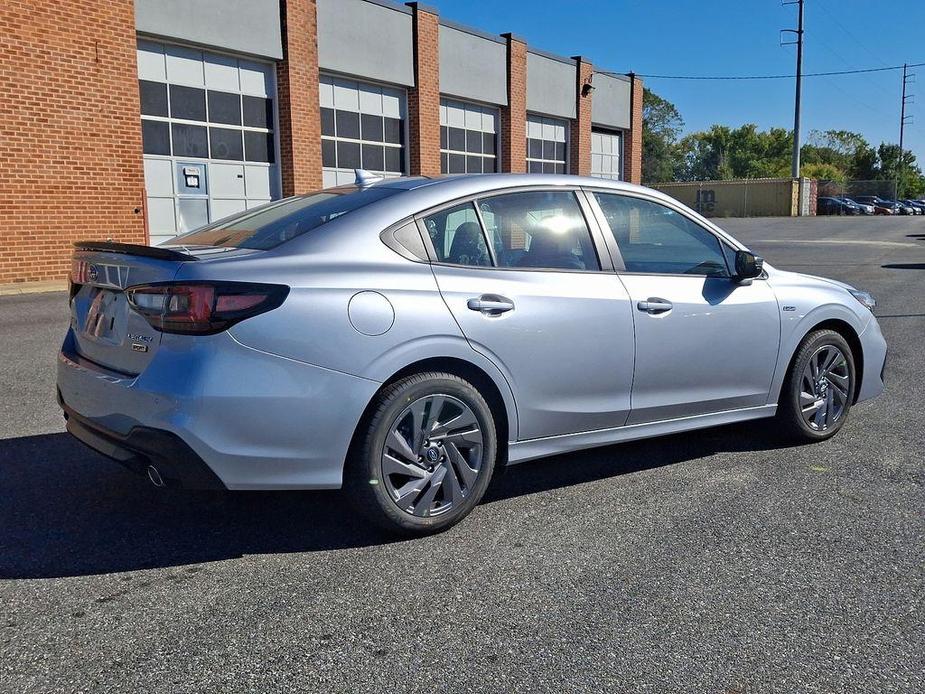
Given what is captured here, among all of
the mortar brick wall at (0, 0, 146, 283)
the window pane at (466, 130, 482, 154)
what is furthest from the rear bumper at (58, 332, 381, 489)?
the window pane at (466, 130, 482, 154)

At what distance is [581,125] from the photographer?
1091 inches

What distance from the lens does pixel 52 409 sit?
20.9ft

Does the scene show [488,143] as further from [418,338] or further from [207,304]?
[207,304]

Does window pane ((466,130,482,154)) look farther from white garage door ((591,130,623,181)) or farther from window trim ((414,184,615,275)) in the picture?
window trim ((414,184,615,275))

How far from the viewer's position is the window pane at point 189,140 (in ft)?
55.7

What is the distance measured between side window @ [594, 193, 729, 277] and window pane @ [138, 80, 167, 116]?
13512 mm

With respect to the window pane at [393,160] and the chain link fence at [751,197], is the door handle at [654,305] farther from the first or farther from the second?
the chain link fence at [751,197]

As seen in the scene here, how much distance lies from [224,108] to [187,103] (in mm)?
881

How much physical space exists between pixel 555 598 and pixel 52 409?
439 cm

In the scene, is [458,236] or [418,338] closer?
[418,338]

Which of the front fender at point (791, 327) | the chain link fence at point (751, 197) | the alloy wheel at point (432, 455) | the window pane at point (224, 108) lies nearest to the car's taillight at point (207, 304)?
the alloy wheel at point (432, 455)

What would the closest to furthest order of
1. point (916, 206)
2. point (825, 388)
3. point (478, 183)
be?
point (478, 183) < point (825, 388) < point (916, 206)

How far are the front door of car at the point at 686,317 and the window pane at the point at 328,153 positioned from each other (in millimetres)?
15595

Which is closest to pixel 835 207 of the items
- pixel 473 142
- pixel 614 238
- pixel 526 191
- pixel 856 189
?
pixel 856 189
